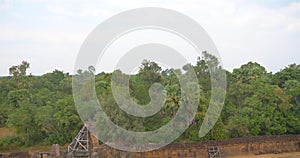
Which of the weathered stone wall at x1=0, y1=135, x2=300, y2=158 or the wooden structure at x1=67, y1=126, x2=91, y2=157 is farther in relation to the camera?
the weathered stone wall at x1=0, y1=135, x2=300, y2=158

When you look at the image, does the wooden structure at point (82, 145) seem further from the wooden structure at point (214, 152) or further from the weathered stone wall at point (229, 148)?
the wooden structure at point (214, 152)

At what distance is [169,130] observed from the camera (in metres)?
21.6

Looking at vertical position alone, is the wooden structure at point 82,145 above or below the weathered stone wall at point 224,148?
above

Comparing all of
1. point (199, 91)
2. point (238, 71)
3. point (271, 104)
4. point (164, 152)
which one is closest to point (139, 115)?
point (164, 152)

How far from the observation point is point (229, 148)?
2267 cm

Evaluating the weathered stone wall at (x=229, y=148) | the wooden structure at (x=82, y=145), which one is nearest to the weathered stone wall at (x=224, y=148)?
the weathered stone wall at (x=229, y=148)

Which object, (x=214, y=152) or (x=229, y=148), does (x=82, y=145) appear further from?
(x=229, y=148)

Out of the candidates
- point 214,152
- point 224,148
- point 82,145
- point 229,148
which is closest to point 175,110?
point 214,152

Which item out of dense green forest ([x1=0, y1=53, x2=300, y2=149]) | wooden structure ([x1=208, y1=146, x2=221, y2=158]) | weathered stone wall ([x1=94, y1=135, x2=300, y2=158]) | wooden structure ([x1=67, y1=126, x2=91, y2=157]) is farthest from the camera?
dense green forest ([x1=0, y1=53, x2=300, y2=149])

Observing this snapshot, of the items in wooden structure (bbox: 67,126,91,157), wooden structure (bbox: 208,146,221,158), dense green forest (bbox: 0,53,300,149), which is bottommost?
wooden structure (bbox: 208,146,221,158)

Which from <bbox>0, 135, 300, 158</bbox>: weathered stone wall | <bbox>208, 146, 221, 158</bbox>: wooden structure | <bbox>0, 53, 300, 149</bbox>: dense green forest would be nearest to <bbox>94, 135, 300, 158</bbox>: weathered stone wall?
<bbox>0, 135, 300, 158</bbox>: weathered stone wall

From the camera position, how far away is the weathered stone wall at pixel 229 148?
68.9 feet

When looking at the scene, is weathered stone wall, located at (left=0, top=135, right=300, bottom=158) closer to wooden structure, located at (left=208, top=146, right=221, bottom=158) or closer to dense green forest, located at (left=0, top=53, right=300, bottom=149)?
wooden structure, located at (left=208, top=146, right=221, bottom=158)

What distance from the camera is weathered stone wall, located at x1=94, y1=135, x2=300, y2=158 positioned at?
2100 centimetres
